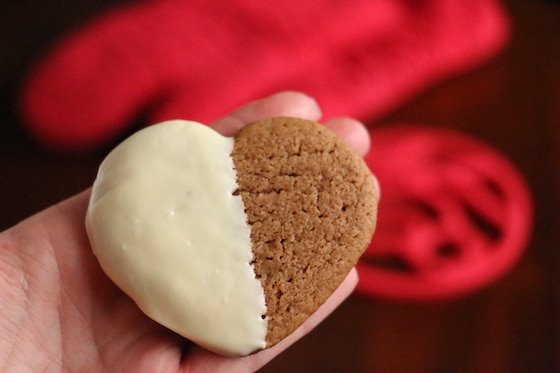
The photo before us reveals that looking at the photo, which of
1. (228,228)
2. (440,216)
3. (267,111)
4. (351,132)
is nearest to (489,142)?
(440,216)

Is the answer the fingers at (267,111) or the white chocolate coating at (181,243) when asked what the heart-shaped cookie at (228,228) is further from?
the fingers at (267,111)

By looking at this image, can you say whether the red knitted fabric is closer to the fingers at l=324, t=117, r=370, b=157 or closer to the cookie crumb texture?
the fingers at l=324, t=117, r=370, b=157

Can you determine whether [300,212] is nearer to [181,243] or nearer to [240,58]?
[181,243]

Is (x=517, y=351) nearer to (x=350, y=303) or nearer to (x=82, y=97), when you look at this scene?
(x=350, y=303)

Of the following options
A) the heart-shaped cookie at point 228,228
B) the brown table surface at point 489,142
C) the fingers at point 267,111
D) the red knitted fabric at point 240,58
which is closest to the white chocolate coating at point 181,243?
the heart-shaped cookie at point 228,228

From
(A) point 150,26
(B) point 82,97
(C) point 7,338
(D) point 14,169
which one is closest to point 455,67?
(A) point 150,26

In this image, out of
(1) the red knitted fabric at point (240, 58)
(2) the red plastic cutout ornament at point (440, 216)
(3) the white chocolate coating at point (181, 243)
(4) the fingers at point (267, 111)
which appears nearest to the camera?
(3) the white chocolate coating at point (181, 243)
